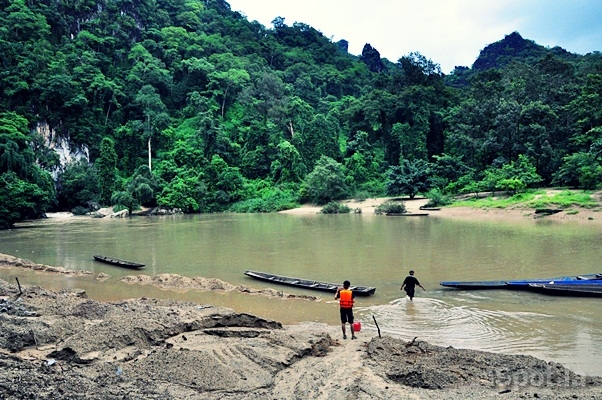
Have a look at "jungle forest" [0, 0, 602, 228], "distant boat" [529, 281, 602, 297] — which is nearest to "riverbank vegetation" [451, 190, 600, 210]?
"jungle forest" [0, 0, 602, 228]

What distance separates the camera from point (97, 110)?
59.4 m

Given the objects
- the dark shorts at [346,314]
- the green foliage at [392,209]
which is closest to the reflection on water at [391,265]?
the dark shorts at [346,314]

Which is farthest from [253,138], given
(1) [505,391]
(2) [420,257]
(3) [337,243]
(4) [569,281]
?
(1) [505,391]

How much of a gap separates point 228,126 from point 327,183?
79.0ft

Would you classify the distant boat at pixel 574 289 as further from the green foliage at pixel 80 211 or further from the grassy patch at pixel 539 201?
the green foliage at pixel 80 211

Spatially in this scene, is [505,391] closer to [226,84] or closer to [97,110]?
[97,110]

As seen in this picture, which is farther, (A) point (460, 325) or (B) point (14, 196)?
(B) point (14, 196)

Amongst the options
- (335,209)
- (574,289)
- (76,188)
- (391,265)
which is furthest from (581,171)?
(76,188)

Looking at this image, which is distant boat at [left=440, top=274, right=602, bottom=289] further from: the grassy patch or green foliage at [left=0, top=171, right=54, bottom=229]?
green foliage at [left=0, top=171, right=54, bottom=229]

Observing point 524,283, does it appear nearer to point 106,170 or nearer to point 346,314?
point 346,314

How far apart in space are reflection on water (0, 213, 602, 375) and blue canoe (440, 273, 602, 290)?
1.03 feet

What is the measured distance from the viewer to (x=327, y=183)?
4781cm

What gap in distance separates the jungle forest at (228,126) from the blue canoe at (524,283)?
2360 centimetres

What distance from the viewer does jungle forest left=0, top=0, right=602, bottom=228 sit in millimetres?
40875
